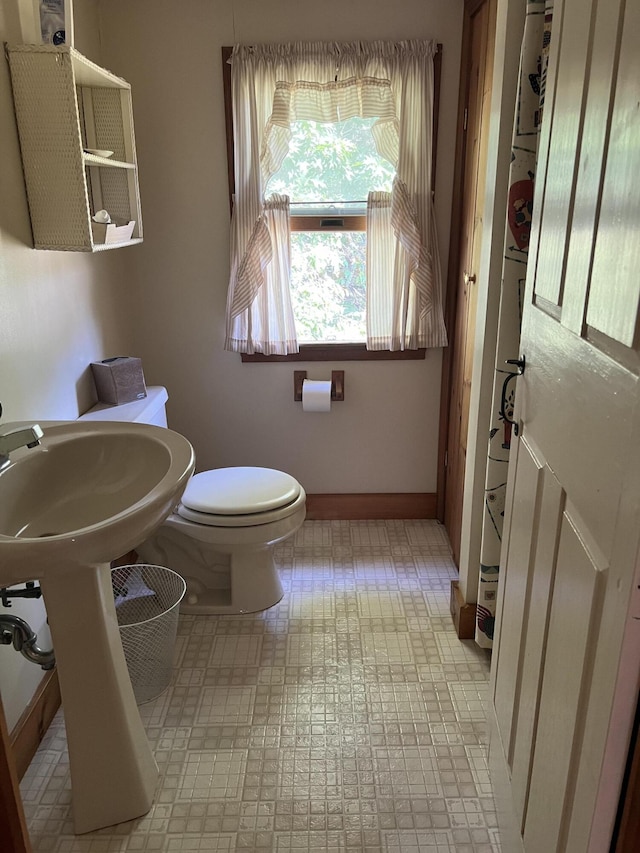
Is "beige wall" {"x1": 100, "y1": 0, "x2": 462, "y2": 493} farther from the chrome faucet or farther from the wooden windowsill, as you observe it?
the chrome faucet

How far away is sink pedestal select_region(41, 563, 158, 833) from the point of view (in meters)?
1.38

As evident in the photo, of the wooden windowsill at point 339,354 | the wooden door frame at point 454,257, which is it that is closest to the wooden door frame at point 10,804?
the wooden windowsill at point 339,354

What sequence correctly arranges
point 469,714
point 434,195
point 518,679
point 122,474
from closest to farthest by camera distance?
1. point 518,679
2. point 122,474
3. point 469,714
4. point 434,195

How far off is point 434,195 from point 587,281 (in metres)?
1.78

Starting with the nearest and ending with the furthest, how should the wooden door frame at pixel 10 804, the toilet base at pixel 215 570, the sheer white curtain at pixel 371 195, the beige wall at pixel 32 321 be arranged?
1. the wooden door frame at pixel 10 804
2. the beige wall at pixel 32 321
3. the toilet base at pixel 215 570
4. the sheer white curtain at pixel 371 195

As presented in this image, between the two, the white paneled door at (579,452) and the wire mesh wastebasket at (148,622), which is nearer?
the white paneled door at (579,452)

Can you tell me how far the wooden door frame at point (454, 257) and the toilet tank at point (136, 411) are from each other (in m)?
1.18

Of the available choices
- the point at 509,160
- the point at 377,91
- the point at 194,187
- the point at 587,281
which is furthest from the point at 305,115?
the point at 587,281

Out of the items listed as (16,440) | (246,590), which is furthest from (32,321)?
(246,590)

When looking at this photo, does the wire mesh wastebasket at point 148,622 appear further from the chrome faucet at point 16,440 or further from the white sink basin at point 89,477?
the chrome faucet at point 16,440

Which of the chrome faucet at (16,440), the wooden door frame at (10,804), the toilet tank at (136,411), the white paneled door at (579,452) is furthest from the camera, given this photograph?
the toilet tank at (136,411)

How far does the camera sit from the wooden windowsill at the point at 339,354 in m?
2.78

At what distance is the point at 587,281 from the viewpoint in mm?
970

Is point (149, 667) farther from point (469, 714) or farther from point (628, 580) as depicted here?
point (628, 580)
